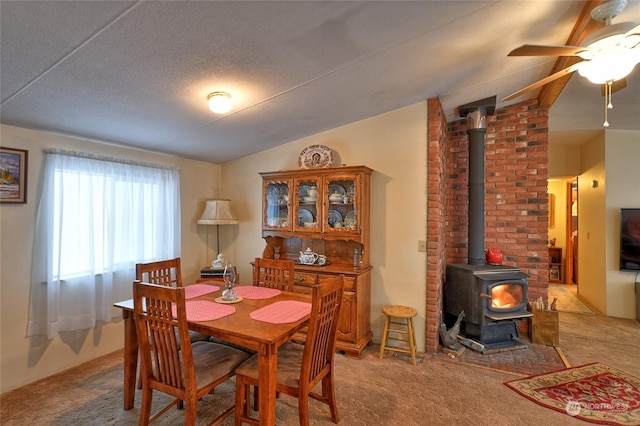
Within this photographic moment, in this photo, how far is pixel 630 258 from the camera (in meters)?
4.22

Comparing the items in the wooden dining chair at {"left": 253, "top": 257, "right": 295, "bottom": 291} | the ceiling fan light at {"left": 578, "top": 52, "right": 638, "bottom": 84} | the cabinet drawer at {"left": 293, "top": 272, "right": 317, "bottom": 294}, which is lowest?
the cabinet drawer at {"left": 293, "top": 272, "right": 317, "bottom": 294}

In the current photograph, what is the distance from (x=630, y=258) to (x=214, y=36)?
568cm

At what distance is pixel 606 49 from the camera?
182 centimetres

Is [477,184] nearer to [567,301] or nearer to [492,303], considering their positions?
[492,303]

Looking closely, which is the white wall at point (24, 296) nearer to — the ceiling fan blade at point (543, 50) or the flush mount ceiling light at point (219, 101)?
the flush mount ceiling light at point (219, 101)

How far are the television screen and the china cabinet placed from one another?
3757 millimetres

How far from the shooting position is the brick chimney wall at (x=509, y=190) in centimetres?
373

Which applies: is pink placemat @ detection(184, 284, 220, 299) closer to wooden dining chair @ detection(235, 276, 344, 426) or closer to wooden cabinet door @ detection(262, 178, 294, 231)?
wooden dining chair @ detection(235, 276, 344, 426)

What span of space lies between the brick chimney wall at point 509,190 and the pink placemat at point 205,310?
8.17 ft

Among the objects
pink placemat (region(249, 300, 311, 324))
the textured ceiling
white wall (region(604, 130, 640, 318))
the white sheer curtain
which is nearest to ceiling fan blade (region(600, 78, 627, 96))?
the textured ceiling

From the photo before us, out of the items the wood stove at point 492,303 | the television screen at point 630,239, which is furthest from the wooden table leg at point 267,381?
the television screen at point 630,239

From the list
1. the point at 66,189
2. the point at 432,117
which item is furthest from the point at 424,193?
the point at 66,189

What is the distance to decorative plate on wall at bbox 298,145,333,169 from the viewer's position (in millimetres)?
3539

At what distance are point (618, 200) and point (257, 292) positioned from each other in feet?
16.8
